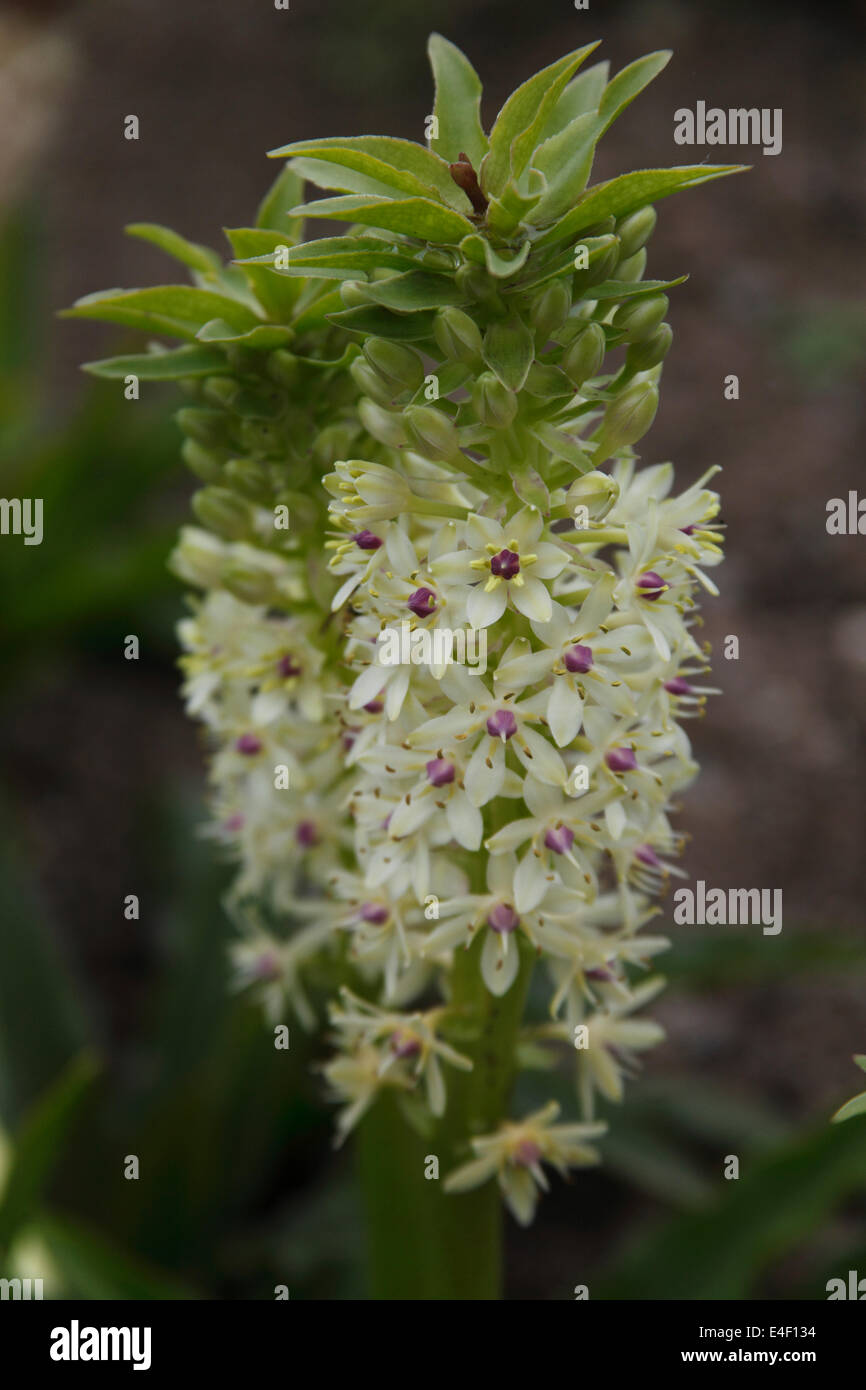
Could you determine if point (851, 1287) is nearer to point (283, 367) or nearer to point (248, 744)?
point (248, 744)

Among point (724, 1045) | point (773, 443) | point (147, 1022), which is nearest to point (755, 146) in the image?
point (773, 443)

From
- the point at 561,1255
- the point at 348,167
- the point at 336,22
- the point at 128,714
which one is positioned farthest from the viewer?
the point at 336,22

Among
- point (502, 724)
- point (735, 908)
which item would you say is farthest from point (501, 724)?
point (735, 908)

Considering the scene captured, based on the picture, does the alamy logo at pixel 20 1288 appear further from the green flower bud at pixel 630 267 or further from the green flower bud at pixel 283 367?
the green flower bud at pixel 630 267

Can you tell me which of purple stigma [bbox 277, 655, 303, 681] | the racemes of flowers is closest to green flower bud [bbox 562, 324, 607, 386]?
the racemes of flowers
